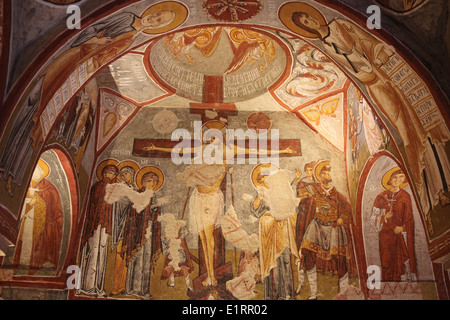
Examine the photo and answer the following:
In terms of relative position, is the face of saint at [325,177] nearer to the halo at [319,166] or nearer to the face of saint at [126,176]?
the halo at [319,166]

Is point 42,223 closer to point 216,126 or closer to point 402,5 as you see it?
point 216,126

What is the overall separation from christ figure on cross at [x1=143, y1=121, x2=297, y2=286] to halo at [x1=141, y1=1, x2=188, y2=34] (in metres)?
3.52

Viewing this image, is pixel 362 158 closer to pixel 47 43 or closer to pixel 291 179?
pixel 291 179

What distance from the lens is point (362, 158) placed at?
9805 millimetres

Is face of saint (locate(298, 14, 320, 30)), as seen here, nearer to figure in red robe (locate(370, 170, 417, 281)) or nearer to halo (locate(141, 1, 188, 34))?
halo (locate(141, 1, 188, 34))

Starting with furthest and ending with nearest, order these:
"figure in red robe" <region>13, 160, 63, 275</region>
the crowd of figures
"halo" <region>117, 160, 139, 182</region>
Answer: "halo" <region>117, 160, 139, 182</region>
the crowd of figures
"figure in red robe" <region>13, 160, 63, 275</region>

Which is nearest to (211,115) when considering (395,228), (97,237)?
(97,237)

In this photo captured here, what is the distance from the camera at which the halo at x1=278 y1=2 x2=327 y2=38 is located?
278 inches

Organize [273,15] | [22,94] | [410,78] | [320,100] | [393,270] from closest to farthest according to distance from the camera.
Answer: [22,94] < [410,78] < [273,15] < [393,270] < [320,100]

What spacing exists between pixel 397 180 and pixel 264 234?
2816 mm

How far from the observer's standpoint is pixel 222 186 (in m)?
10.6

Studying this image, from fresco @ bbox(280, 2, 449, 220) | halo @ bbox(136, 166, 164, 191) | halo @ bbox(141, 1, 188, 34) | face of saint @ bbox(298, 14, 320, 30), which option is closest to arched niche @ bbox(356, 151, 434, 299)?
fresco @ bbox(280, 2, 449, 220)
